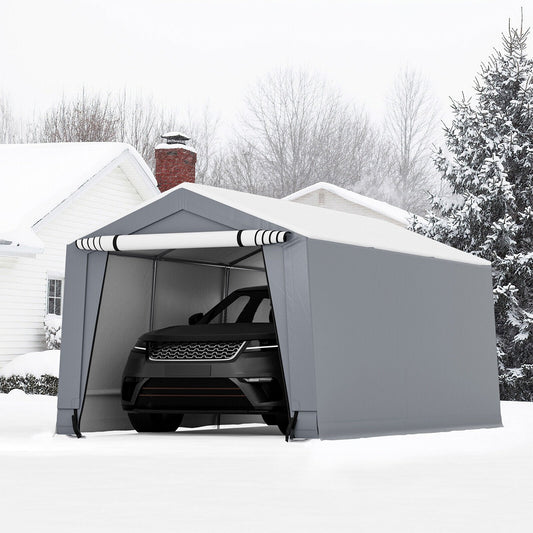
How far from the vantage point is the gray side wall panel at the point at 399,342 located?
460 inches

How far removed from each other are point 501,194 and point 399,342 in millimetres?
11358

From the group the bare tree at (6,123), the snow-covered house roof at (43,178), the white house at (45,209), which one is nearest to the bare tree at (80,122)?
the bare tree at (6,123)

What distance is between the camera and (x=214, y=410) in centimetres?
1184

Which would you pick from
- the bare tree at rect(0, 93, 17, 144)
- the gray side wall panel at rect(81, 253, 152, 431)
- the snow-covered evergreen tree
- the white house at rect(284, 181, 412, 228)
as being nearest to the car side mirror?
the gray side wall panel at rect(81, 253, 152, 431)

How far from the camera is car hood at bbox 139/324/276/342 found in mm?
11953

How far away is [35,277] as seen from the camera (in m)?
25.8

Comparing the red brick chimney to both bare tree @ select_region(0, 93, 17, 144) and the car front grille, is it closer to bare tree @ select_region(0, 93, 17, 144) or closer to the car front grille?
the car front grille

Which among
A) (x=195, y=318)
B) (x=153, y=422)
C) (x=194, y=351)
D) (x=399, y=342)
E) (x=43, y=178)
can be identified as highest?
(x=43, y=178)

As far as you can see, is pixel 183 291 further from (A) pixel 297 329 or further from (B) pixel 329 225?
(A) pixel 297 329

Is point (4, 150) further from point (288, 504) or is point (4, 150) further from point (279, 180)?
point (279, 180)

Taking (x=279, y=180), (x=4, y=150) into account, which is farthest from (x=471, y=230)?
(x=279, y=180)

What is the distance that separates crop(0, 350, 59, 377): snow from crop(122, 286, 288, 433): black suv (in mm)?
11746

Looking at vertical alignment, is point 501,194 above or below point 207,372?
above

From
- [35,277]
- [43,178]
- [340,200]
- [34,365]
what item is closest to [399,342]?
[34,365]
